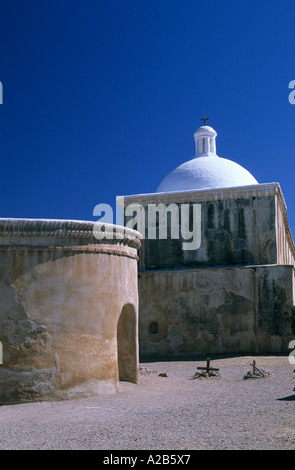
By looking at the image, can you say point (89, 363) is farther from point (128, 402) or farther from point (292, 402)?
point (292, 402)

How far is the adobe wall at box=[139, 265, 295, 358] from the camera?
16359 millimetres

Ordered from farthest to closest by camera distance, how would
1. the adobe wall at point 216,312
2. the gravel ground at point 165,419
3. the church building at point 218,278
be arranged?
the church building at point 218,278 < the adobe wall at point 216,312 < the gravel ground at point 165,419

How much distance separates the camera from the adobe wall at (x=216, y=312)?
1636cm

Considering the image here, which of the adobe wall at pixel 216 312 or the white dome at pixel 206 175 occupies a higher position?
the white dome at pixel 206 175

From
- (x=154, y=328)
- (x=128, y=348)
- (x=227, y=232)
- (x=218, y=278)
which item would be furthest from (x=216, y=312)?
(x=128, y=348)

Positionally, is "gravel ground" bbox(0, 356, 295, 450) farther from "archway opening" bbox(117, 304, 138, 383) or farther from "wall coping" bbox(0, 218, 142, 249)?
"wall coping" bbox(0, 218, 142, 249)

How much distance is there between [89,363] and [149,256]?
10303mm

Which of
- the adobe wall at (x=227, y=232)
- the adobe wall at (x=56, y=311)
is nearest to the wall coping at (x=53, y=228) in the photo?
the adobe wall at (x=56, y=311)

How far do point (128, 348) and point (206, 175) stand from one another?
11453 millimetres

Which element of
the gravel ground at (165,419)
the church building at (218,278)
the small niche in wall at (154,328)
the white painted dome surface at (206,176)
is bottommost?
the gravel ground at (165,419)

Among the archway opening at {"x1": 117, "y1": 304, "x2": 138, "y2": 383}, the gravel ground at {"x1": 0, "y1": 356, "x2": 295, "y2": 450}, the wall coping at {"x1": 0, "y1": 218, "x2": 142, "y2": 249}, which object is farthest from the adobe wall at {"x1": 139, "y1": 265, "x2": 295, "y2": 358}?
the wall coping at {"x1": 0, "y1": 218, "x2": 142, "y2": 249}

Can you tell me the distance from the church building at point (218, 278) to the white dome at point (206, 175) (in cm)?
50

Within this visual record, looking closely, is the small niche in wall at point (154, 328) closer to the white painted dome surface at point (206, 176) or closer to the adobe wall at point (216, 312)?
the adobe wall at point (216, 312)

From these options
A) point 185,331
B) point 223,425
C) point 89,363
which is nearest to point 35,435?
point 223,425
